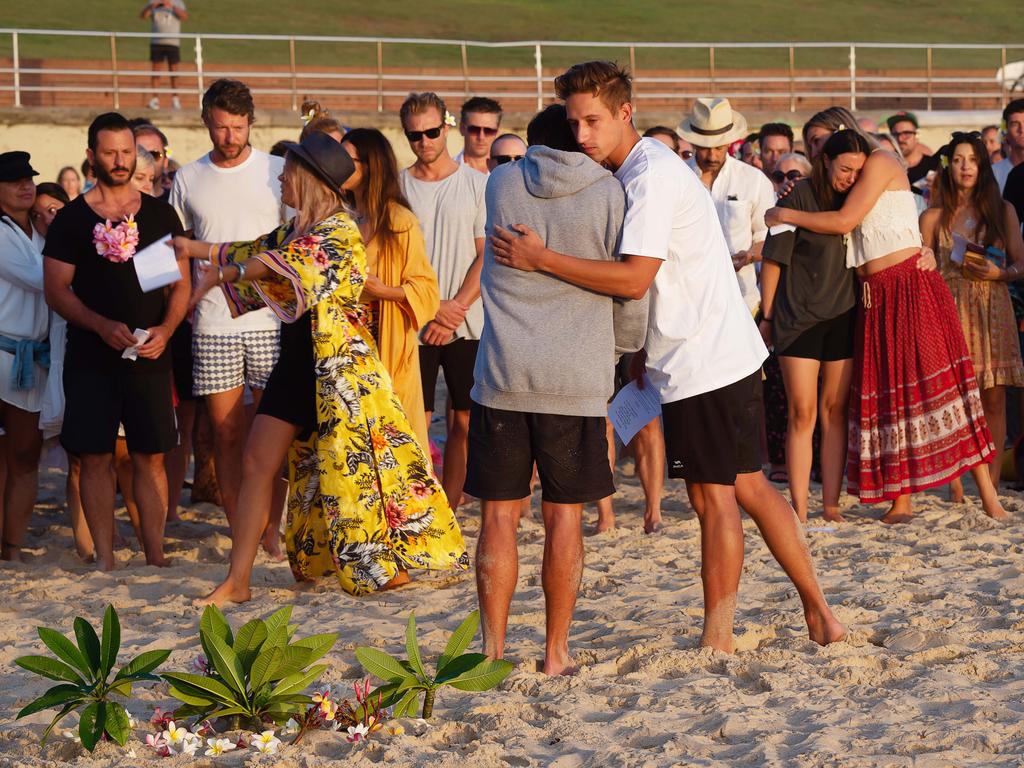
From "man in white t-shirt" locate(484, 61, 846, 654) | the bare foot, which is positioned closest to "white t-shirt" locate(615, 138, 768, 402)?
"man in white t-shirt" locate(484, 61, 846, 654)

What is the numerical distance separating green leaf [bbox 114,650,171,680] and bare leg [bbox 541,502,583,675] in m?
1.18

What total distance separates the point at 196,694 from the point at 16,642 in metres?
1.57

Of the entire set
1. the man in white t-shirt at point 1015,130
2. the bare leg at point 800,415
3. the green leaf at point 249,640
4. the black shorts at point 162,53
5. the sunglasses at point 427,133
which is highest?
the black shorts at point 162,53

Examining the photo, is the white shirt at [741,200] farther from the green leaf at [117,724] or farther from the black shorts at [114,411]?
the green leaf at [117,724]

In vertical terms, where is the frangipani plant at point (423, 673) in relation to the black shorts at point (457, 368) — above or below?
below

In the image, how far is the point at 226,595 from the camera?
19.0ft

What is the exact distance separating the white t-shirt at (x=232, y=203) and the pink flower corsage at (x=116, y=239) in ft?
1.30

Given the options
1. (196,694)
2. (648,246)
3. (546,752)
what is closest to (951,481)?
(648,246)

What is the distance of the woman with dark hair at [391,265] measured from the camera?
609 centimetres

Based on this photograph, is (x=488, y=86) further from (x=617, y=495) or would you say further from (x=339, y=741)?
(x=339, y=741)

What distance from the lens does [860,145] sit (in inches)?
269

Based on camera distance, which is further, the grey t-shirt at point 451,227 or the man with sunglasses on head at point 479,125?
the man with sunglasses on head at point 479,125

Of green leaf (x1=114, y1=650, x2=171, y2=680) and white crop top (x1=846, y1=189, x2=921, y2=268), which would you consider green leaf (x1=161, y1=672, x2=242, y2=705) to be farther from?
white crop top (x1=846, y1=189, x2=921, y2=268)

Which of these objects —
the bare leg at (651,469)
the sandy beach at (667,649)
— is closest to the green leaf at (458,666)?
the sandy beach at (667,649)
